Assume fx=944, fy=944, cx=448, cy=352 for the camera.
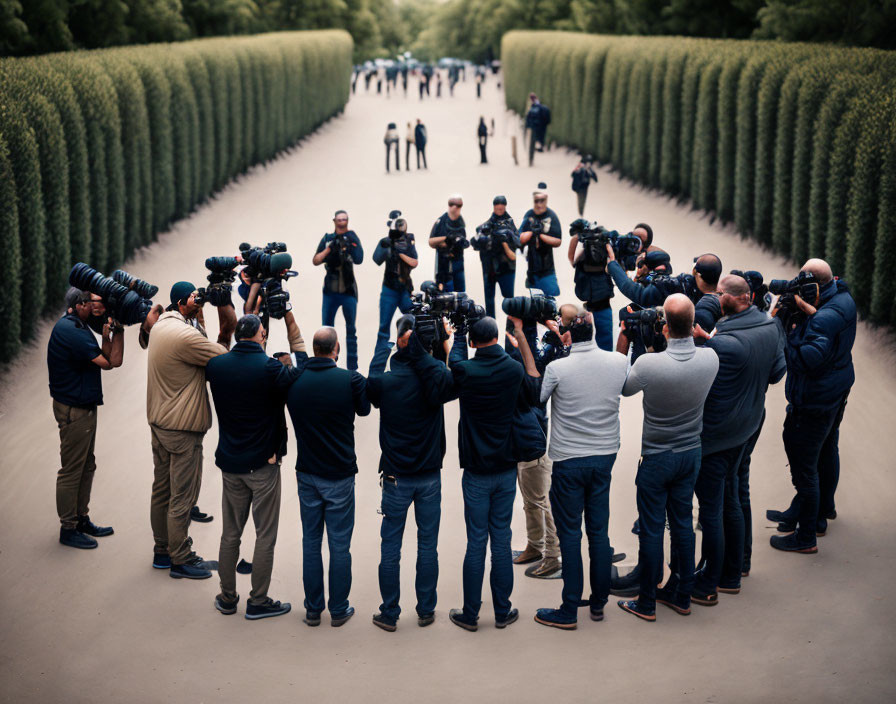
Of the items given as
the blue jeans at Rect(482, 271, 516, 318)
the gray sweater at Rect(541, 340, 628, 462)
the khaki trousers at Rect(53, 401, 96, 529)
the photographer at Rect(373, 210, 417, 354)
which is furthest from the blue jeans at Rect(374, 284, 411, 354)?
the gray sweater at Rect(541, 340, 628, 462)

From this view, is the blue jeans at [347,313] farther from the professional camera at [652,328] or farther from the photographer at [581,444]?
the photographer at [581,444]

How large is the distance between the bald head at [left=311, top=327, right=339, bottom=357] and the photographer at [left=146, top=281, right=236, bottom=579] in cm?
108

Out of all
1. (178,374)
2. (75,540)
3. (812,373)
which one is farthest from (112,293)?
(812,373)

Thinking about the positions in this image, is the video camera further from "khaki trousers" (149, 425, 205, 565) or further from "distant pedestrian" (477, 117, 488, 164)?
"distant pedestrian" (477, 117, 488, 164)

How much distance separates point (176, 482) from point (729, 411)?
426 centimetres

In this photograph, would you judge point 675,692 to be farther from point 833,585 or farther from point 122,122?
point 122,122

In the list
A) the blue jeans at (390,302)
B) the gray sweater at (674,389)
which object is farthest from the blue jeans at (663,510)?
the blue jeans at (390,302)

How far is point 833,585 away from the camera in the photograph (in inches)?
289

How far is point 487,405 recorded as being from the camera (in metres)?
6.46

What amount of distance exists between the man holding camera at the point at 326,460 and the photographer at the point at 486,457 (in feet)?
2.43

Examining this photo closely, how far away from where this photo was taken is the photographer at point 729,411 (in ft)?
22.3

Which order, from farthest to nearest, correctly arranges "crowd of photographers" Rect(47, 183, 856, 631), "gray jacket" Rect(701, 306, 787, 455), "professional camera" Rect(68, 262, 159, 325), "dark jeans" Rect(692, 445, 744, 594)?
"professional camera" Rect(68, 262, 159, 325)
"dark jeans" Rect(692, 445, 744, 594)
"gray jacket" Rect(701, 306, 787, 455)
"crowd of photographers" Rect(47, 183, 856, 631)

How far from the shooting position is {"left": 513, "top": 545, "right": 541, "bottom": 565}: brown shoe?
792 centimetres

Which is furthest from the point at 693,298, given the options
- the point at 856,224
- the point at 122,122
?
the point at 122,122
